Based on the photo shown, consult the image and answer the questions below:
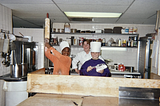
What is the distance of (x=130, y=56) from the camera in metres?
4.68

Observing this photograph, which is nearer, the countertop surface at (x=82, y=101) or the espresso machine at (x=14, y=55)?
the countertop surface at (x=82, y=101)

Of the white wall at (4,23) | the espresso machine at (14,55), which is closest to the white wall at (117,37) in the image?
the espresso machine at (14,55)

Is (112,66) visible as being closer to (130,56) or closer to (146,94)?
(130,56)

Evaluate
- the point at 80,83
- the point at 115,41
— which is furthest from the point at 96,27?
the point at 80,83

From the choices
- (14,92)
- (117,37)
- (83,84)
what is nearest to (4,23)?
(14,92)

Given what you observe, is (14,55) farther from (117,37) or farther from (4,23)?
(117,37)

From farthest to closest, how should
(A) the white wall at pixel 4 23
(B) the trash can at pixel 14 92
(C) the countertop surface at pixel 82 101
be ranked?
(A) the white wall at pixel 4 23 < (B) the trash can at pixel 14 92 < (C) the countertop surface at pixel 82 101

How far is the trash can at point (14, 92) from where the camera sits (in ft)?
8.73

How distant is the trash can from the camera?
8.73 feet

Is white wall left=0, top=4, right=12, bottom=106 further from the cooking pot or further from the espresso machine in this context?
the cooking pot

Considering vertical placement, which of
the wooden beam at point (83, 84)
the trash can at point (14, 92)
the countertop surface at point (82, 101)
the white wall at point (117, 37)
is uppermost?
the white wall at point (117, 37)

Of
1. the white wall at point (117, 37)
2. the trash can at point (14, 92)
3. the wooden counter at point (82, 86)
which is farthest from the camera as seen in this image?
the white wall at point (117, 37)

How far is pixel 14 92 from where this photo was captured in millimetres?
2686

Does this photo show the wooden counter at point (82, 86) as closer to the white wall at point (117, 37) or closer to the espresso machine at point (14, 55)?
the espresso machine at point (14, 55)
